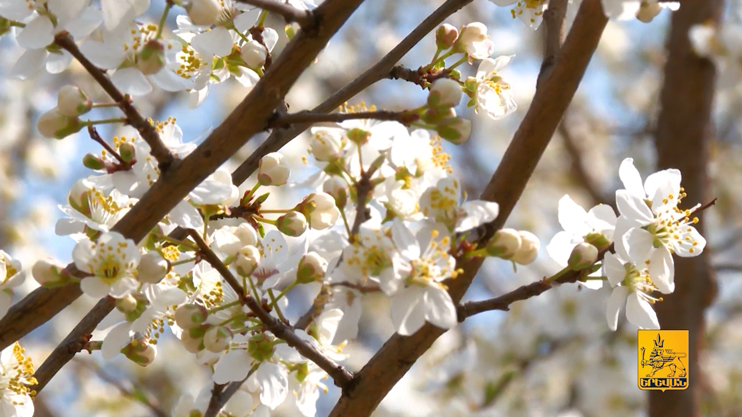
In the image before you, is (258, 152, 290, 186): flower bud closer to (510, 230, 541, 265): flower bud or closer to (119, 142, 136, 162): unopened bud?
(119, 142, 136, 162): unopened bud

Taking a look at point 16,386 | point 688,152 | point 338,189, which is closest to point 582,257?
point 338,189

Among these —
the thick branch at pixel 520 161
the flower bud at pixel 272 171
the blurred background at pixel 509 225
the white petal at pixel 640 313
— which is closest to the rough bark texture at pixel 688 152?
the blurred background at pixel 509 225

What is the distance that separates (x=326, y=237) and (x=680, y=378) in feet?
3.89

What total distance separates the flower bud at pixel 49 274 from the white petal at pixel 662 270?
76 cm

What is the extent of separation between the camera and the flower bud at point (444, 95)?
0.91m

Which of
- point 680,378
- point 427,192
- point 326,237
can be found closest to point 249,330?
point 326,237

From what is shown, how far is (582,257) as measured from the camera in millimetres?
1025

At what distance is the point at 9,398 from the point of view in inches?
43.9

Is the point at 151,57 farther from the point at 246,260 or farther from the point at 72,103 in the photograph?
the point at 246,260

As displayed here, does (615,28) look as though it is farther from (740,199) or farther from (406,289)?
(406,289)

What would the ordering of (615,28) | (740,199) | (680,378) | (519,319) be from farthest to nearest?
(615,28) → (740,199) → (519,319) → (680,378)

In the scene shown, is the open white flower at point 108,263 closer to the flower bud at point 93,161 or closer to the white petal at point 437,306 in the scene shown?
the flower bud at point 93,161

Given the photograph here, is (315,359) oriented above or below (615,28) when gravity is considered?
below

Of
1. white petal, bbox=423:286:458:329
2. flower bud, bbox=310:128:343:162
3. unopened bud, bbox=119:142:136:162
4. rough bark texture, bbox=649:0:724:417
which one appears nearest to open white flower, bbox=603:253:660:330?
white petal, bbox=423:286:458:329
